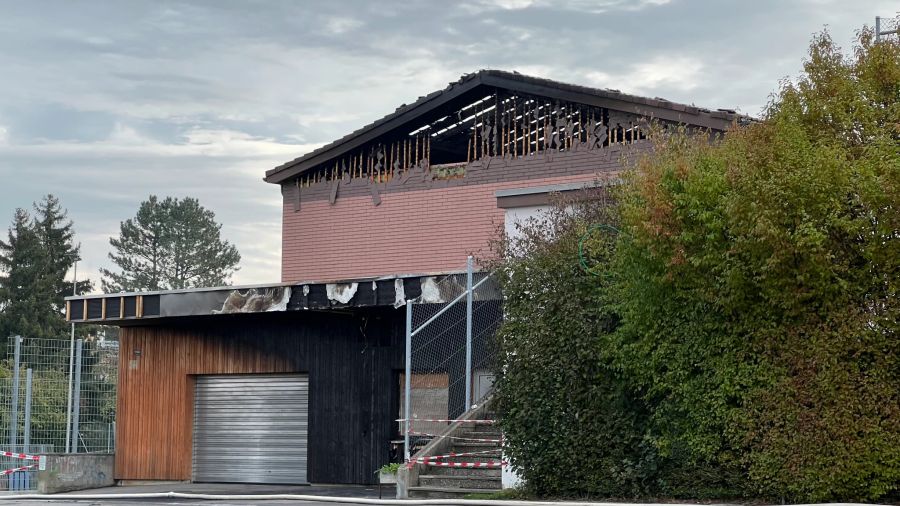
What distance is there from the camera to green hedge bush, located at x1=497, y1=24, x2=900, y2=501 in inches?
552

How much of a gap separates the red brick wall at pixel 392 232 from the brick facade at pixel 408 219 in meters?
0.02

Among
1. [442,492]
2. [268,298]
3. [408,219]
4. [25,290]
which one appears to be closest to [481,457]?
[442,492]

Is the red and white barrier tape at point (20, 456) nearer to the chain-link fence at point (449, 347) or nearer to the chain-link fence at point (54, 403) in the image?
the chain-link fence at point (54, 403)

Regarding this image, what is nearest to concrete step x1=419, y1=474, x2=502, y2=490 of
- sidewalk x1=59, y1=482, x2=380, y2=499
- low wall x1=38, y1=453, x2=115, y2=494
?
sidewalk x1=59, y1=482, x2=380, y2=499

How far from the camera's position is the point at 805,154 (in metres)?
14.2

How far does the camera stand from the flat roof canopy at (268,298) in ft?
67.2

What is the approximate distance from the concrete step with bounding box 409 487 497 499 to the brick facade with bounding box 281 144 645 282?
22.8 feet

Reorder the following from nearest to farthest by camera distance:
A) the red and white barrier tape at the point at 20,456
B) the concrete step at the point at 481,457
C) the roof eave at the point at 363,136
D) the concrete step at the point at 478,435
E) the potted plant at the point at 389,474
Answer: the concrete step at the point at 481,457 < the concrete step at the point at 478,435 < the potted plant at the point at 389,474 < the red and white barrier tape at the point at 20,456 < the roof eave at the point at 363,136

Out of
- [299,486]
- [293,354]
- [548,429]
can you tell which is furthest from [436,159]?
[548,429]

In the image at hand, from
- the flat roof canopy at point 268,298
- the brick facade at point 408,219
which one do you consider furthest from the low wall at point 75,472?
the brick facade at point 408,219

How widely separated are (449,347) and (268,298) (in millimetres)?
3827

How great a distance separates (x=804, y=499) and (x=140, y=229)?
65.0 meters

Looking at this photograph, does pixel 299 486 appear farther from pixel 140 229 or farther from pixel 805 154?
pixel 140 229

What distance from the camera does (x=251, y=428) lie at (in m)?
25.3
